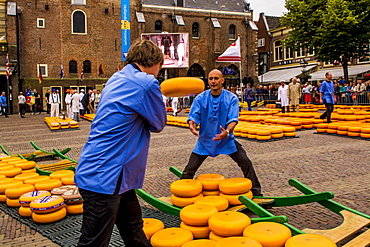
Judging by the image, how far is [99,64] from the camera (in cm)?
3903

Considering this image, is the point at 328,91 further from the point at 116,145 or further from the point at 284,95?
the point at 116,145

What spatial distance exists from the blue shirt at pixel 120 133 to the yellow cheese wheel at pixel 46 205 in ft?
7.31

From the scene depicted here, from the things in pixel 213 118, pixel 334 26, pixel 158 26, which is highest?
pixel 158 26

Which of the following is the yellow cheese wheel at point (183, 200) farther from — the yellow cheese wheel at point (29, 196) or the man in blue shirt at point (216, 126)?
the yellow cheese wheel at point (29, 196)

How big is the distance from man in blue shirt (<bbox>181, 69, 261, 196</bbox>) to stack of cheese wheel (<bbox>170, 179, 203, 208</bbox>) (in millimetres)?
573

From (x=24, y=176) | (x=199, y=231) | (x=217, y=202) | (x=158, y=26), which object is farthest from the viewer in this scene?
(x=158, y=26)

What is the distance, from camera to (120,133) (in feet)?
7.59

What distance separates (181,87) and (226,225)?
2.09 m

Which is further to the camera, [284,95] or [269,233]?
[284,95]

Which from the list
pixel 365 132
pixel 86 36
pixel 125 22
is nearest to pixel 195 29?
pixel 86 36

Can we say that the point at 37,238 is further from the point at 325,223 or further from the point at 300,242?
the point at 325,223

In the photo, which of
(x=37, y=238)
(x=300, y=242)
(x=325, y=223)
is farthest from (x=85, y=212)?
(x=325, y=223)

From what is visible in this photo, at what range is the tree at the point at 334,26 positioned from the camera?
27391mm

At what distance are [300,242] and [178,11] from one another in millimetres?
43004
